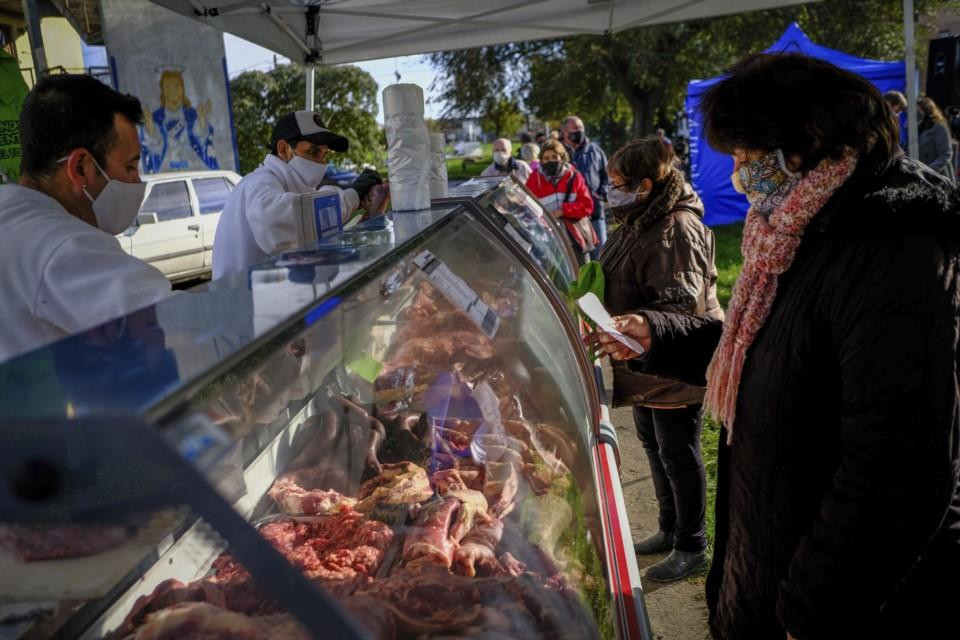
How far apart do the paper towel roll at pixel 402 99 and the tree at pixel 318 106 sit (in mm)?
18893

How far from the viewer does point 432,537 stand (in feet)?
5.60

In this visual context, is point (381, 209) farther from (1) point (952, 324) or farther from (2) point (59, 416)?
(2) point (59, 416)

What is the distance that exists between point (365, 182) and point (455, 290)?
1569mm

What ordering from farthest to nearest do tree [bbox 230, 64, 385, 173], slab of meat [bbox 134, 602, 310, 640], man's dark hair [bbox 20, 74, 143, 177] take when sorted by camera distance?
tree [bbox 230, 64, 385, 173], man's dark hair [bbox 20, 74, 143, 177], slab of meat [bbox 134, 602, 310, 640]

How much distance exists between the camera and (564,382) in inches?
101

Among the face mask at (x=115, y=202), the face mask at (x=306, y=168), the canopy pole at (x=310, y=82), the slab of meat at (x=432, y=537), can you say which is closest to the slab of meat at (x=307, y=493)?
the slab of meat at (x=432, y=537)

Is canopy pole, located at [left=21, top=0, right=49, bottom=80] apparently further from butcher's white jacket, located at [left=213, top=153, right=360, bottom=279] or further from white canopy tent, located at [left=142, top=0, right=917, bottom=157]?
white canopy tent, located at [left=142, top=0, right=917, bottom=157]

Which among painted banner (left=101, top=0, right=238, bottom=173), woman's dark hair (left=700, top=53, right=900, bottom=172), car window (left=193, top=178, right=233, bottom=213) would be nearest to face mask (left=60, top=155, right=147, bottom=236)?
woman's dark hair (left=700, top=53, right=900, bottom=172)

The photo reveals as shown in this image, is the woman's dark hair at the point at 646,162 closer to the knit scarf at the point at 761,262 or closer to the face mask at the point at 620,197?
the face mask at the point at 620,197

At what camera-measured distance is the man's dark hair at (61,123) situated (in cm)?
188

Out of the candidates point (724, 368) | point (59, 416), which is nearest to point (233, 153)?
point (724, 368)

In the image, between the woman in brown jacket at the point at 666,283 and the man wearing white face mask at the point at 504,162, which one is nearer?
the woman in brown jacket at the point at 666,283

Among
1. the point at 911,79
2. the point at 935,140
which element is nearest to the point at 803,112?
the point at 911,79

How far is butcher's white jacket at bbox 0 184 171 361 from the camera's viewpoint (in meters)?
1.61
